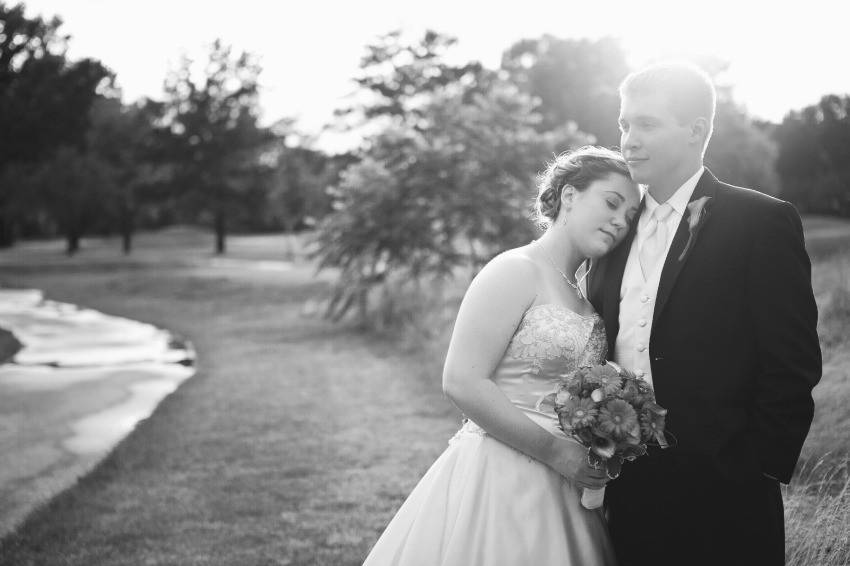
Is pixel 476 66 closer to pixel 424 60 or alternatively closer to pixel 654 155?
pixel 424 60

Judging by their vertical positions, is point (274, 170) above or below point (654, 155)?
above

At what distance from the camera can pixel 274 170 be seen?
165ft

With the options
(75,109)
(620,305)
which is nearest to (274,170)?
(75,109)

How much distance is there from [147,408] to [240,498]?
390 cm

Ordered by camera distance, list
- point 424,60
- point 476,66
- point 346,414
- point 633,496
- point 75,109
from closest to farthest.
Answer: point 633,496 → point 346,414 → point 424,60 → point 476,66 → point 75,109

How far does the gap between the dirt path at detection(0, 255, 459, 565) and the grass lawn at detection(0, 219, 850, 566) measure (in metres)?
0.02

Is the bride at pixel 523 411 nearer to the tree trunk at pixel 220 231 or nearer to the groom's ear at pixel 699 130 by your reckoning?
the groom's ear at pixel 699 130

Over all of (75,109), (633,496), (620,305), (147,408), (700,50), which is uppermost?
(75,109)

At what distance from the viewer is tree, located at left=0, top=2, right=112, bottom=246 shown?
3444 centimetres

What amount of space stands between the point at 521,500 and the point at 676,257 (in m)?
1.08

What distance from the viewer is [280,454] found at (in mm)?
8250

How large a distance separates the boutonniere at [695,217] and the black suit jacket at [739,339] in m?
0.01

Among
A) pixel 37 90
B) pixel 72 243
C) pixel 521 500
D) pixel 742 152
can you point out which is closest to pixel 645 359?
pixel 521 500

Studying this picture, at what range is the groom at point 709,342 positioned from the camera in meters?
2.73
